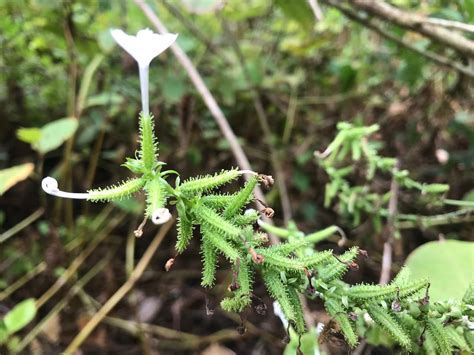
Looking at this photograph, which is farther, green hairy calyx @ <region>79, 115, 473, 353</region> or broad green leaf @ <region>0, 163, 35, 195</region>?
broad green leaf @ <region>0, 163, 35, 195</region>

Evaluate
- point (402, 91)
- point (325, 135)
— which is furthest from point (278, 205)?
point (402, 91)


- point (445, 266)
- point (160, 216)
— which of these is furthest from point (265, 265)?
point (445, 266)

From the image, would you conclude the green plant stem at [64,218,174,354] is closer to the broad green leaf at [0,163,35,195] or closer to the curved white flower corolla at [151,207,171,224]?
the broad green leaf at [0,163,35,195]

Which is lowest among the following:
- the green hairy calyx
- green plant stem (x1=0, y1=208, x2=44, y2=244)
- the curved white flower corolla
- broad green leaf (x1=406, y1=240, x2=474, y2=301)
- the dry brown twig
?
green plant stem (x1=0, y1=208, x2=44, y2=244)

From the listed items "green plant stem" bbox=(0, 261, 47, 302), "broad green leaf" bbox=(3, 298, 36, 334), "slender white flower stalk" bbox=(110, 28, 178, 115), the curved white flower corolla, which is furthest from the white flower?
"green plant stem" bbox=(0, 261, 47, 302)

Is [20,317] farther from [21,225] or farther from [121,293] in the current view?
[21,225]

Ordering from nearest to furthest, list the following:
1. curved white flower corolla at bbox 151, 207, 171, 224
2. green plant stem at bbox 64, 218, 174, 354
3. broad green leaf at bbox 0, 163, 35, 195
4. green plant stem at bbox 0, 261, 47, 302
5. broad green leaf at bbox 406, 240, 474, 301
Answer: curved white flower corolla at bbox 151, 207, 171, 224
broad green leaf at bbox 406, 240, 474, 301
broad green leaf at bbox 0, 163, 35, 195
green plant stem at bbox 64, 218, 174, 354
green plant stem at bbox 0, 261, 47, 302
